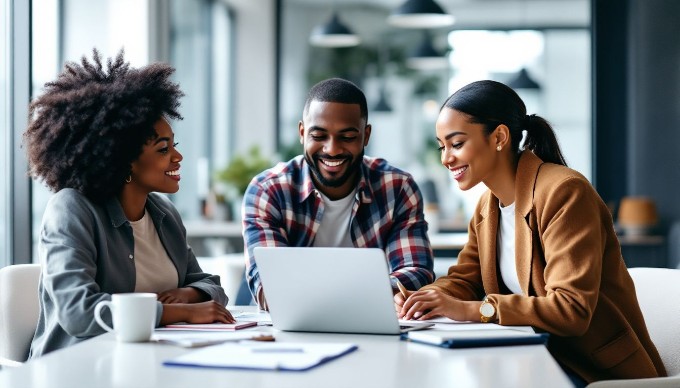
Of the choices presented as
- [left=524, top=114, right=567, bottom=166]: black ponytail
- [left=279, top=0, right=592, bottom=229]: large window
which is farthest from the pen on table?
[left=279, top=0, right=592, bottom=229]: large window

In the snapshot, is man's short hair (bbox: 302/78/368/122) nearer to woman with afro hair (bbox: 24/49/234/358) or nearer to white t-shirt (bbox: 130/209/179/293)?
woman with afro hair (bbox: 24/49/234/358)

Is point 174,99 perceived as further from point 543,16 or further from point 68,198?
point 543,16

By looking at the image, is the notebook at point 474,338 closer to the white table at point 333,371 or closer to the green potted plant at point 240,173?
the white table at point 333,371

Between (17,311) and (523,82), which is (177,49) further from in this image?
(17,311)

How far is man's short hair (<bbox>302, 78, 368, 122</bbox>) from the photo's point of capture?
2727 mm

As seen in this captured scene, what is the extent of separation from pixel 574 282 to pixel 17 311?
4.53ft

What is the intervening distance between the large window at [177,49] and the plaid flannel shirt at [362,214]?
1.54 ft

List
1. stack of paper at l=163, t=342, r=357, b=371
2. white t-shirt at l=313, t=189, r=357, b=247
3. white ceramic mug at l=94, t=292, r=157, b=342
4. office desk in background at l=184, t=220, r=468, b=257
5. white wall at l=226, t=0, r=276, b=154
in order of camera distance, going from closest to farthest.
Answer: stack of paper at l=163, t=342, r=357, b=371
white ceramic mug at l=94, t=292, r=157, b=342
white t-shirt at l=313, t=189, r=357, b=247
office desk in background at l=184, t=220, r=468, b=257
white wall at l=226, t=0, r=276, b=154

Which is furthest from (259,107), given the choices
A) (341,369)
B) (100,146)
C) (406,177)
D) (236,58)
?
(341,369)

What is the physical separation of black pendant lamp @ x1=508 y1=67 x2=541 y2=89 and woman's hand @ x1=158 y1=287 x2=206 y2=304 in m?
6.94

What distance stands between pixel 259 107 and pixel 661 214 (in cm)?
422

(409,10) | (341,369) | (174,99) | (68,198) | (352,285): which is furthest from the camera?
(409,10)

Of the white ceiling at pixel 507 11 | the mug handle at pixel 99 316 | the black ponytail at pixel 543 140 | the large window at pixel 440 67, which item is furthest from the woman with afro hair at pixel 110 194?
the white ceiling at pixel 507 11

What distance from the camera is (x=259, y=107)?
925cm
